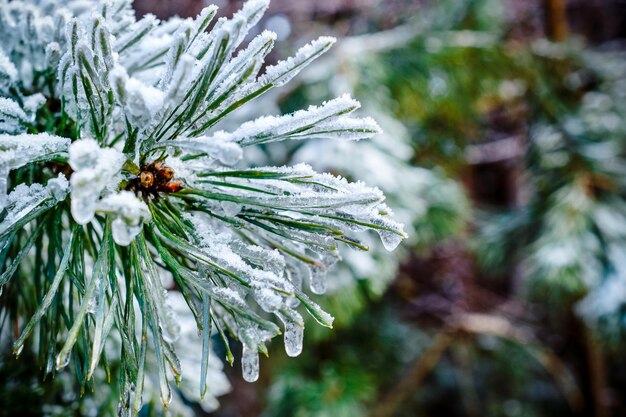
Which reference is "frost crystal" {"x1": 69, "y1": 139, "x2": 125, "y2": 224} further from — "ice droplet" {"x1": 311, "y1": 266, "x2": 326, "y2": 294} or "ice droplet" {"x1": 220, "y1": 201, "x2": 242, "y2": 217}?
"ice droplet" {"x1": 311, "y1": 266, "x2": 326, "y2": 294}

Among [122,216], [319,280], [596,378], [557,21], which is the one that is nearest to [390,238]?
[319,280]

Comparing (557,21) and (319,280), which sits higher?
(557,21)

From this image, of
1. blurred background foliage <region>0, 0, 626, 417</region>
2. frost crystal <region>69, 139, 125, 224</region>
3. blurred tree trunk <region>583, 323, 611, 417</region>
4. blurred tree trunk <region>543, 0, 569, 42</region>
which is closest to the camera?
frost crystal <region>69, 139, 125, 224</region>

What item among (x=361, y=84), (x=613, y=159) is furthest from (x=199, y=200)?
(x=613, y=159)

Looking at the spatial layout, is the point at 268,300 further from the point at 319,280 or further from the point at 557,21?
the point at 557,21

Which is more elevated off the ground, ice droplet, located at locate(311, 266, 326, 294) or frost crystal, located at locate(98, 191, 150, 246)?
ice droplet, located at locate(311, 266, 326, 294)

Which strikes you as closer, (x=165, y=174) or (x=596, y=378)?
(x=165, y=174)

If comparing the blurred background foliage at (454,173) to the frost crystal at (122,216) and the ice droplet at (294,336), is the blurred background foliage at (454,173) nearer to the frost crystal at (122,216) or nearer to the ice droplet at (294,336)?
the ice droplet at (294,336)

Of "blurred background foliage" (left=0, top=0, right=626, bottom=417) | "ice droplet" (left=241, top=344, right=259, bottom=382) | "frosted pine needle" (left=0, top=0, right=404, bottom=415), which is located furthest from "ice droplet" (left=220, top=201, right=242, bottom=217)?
"blurred background foliage" (left=0, top=0, right=626, bottom=417)

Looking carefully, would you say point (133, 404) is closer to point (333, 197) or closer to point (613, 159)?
point (333, 197)
